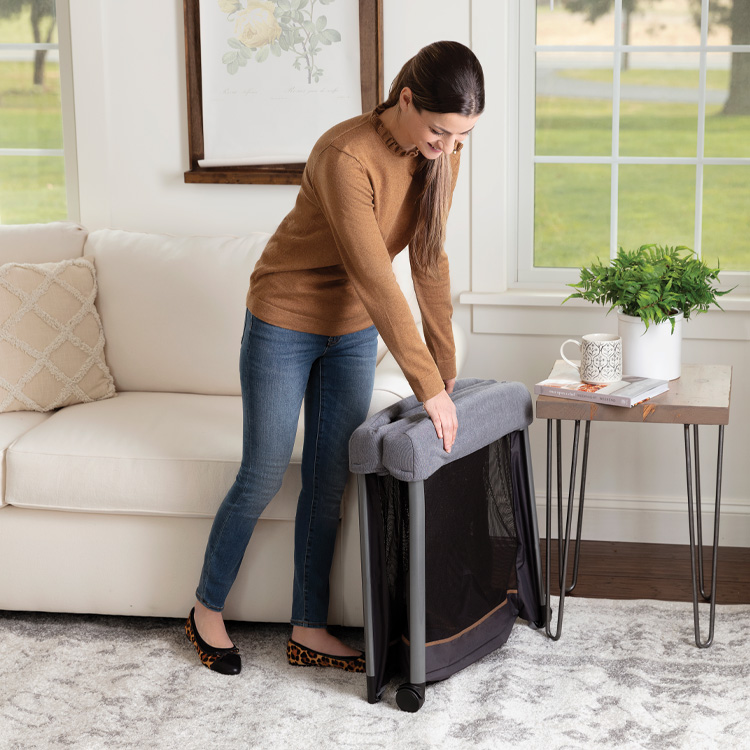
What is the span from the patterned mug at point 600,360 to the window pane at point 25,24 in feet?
6.82

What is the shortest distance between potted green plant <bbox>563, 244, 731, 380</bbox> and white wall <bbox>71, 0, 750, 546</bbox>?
56 cm

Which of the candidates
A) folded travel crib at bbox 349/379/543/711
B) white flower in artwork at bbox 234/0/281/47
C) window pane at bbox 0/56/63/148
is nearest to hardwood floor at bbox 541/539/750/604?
folded travel crib at bbox 349/379/543/711

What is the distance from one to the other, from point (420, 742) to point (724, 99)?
199cm

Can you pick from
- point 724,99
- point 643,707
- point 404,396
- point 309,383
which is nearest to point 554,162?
point 724,99

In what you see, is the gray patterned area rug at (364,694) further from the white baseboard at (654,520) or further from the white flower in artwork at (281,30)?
the white flower in artwork at (281,30)

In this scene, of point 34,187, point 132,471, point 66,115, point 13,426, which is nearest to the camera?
point 132,471

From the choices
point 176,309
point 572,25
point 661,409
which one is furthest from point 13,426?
point 572,25

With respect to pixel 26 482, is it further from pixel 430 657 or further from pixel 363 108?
pixel 363 108

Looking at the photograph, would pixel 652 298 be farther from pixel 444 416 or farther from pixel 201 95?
pixel 201 95

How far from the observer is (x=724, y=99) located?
8.89ft

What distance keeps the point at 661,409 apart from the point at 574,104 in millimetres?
1146

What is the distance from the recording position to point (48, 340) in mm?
2568

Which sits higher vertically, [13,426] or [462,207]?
[462,207]

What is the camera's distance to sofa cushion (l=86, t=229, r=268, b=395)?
103 inches
